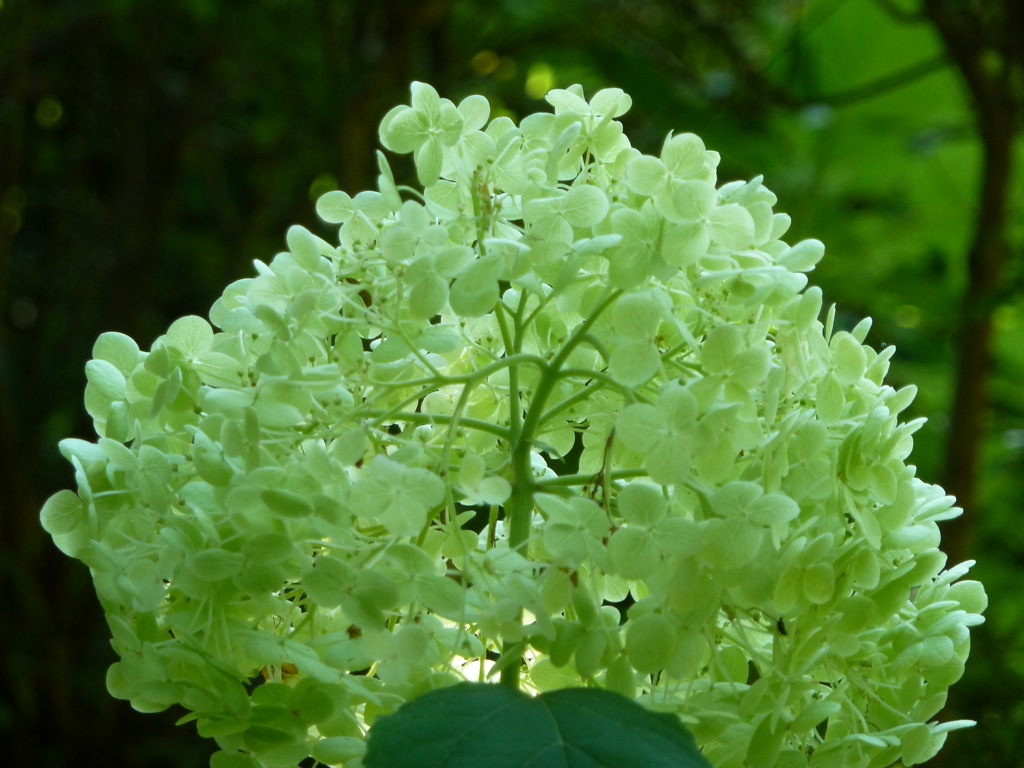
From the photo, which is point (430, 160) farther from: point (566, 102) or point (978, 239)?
point (978, 239)

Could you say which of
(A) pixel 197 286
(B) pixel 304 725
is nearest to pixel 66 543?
(B) pixel 304 725

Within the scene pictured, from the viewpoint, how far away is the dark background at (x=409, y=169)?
1.20 meters

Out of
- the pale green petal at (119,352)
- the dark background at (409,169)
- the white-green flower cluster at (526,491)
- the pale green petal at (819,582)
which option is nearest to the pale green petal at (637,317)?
the white-green flower cluster at (526,491)

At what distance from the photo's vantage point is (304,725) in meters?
0.42

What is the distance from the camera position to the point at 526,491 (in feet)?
1.44

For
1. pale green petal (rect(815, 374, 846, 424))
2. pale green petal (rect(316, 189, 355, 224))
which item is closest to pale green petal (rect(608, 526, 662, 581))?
pale green petal (rect(815, 374, 846, 424))

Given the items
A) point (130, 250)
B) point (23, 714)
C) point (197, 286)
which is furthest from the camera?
point (197, 286)

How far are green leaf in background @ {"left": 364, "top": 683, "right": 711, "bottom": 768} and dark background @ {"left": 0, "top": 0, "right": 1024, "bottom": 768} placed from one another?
0.75 m

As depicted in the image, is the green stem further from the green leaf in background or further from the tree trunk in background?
the tree trunk in background

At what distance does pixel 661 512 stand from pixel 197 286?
5.80 feet

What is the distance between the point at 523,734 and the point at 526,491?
0.11 metres

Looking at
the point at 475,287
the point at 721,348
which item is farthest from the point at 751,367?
the point at 475,287

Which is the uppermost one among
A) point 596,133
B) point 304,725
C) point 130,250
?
point 130,250

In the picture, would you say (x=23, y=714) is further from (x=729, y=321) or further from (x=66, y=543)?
(x=729, y=321)
